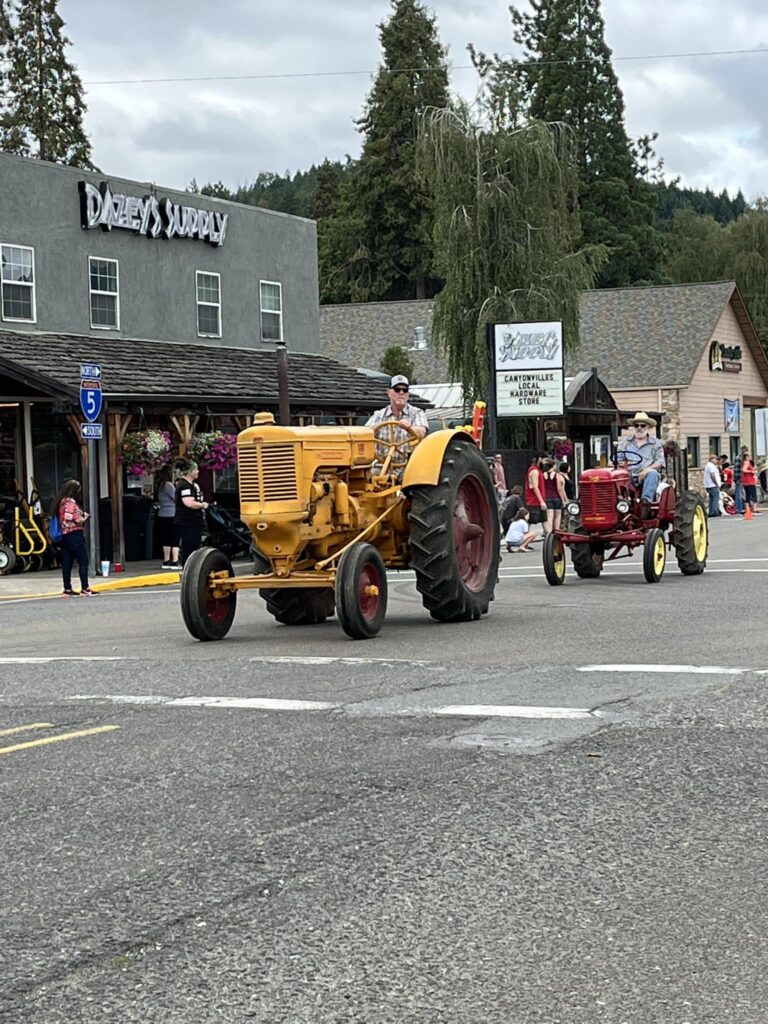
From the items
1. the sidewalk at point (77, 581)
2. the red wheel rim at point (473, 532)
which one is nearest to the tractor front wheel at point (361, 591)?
the red wheel rim at point (473, 532)

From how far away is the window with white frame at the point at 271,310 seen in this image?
119 feet

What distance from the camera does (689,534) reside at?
2009 centimetres

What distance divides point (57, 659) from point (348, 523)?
2871 mm

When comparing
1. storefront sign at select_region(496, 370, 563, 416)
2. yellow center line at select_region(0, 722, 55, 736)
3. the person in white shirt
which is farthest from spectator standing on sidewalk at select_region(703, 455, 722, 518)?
yellow center line at select_region(0, 722, 55, 736)

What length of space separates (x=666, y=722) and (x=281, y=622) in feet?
23.9

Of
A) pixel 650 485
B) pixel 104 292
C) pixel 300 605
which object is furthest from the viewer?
pixel 104 292

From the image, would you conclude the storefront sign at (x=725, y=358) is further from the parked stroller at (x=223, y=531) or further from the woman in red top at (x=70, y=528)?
the woman in red top at (x=70, y=528)

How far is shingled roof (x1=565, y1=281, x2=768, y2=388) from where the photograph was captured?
2197 inches

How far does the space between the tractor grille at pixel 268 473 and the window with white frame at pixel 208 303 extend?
20.6 m

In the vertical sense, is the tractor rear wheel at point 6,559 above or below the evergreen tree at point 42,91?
below

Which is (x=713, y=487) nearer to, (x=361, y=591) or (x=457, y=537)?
(x=457, y=537)

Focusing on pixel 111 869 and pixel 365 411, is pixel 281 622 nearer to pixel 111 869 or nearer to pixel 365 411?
pixel 111 869

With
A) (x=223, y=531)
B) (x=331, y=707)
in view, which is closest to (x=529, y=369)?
(x=223, y=531)

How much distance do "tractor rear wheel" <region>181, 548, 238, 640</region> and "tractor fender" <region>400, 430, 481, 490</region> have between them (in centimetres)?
183
